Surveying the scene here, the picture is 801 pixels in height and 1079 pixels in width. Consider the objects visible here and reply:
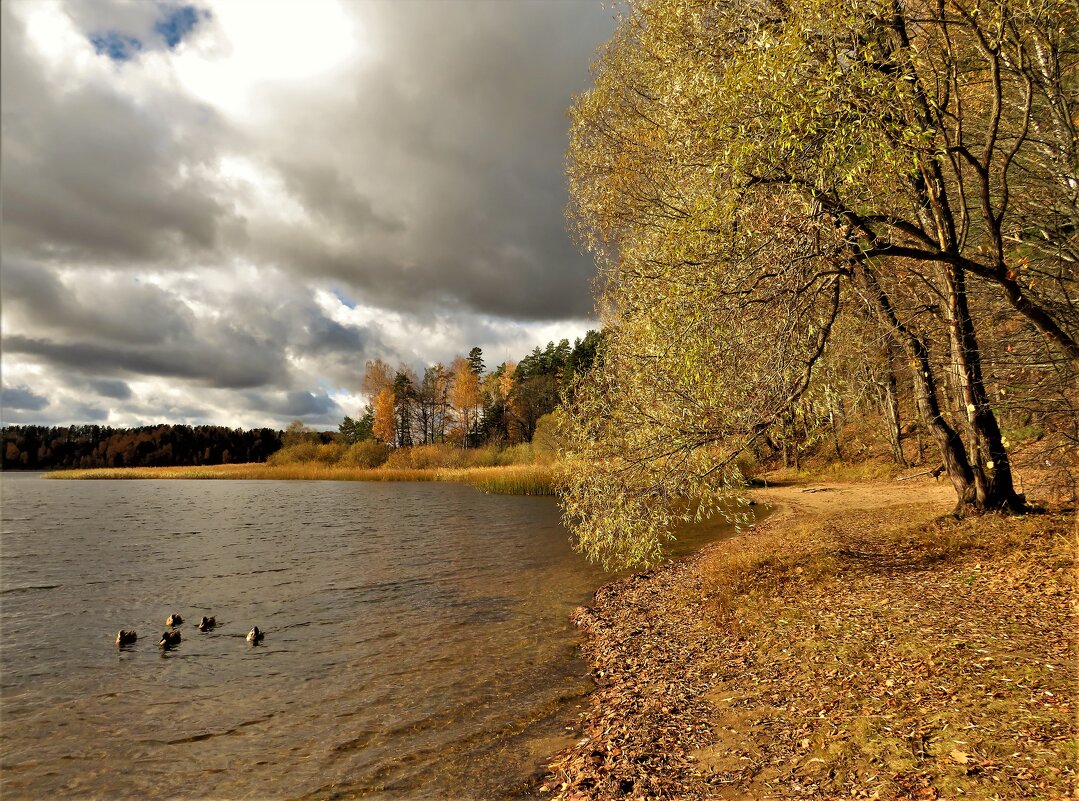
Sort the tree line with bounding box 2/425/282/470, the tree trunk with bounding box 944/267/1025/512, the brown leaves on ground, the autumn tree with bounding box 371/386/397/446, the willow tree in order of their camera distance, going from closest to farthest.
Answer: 1. the brown leaves on ground
2. the willow tree
3. the tree trunk with bounding box 944/267/1025/512
4. the autumn tree with bounding box 371/386/397/446
5. the tree line with bounding box 2/425/282/470

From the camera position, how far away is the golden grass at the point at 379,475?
148 feet

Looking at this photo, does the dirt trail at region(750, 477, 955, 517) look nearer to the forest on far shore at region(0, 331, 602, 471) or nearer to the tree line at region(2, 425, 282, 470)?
the forest on far shore at region(0, 331, 602, 471)

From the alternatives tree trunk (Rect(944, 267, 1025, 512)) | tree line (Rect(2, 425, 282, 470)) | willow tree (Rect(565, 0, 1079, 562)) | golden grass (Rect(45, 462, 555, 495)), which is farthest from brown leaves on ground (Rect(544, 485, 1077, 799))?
tree line (Rect(2, 425, 282, 470))

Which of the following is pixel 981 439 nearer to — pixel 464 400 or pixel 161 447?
pixel 464 400

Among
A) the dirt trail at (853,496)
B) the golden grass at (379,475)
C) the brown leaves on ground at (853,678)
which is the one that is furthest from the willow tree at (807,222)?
the golden grass at (379,475)

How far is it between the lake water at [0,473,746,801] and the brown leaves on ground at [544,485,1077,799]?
1.26 meters

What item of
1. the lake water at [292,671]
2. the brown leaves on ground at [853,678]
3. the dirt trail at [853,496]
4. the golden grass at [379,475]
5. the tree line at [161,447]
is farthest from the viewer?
the tree line at [161,447]

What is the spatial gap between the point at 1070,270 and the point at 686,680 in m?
10.9

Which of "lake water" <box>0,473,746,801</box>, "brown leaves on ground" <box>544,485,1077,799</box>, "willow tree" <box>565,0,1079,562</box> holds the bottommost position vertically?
"lake water" <box>0,473,746,801</box>

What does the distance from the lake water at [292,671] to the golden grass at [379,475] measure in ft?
48.7

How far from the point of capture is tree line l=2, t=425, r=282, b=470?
430 feet

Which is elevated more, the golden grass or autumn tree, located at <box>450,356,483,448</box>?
autumn tree, located at <box>450,356,483,448</box>

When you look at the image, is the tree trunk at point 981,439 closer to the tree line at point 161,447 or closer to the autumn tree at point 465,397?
the autumn tree at point 465,397

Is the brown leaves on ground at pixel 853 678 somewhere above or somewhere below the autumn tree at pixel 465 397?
below
